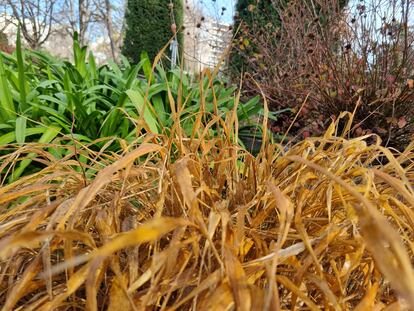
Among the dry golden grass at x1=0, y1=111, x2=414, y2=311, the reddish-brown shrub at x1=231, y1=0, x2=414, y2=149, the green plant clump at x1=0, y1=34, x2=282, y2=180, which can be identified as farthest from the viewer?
the reddish-brown shrub at x1=231, y1=0, x2=414, y2=149

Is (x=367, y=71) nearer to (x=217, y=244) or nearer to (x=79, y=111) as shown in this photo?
(x=79, y=111)

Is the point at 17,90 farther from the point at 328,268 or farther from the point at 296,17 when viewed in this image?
the point at 296,17

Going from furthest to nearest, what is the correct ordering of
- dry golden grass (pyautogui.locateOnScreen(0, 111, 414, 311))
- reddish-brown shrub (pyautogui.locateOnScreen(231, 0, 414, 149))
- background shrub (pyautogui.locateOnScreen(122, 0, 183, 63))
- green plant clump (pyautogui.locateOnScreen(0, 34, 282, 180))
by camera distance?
background shrub (pyautogui.locateOnScreen(122, 0, 183, 63)) < reddish-brown shrub (pyautogui.locateOnScreen(231, 0, 414, 149)) < green plant clump (pyautogui.locateOnScreen(0, 34, 282, 180)) < dry golden grass (pyautogui.locateOnScreen(0, 111, 414, 311))

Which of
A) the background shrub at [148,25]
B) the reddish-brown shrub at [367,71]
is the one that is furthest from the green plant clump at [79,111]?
the background shrub at [148,25]

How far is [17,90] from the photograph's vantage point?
2354mm

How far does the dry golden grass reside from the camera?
50 cm

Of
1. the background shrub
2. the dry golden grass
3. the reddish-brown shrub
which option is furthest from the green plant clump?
the background shrub

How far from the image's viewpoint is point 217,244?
0.69 m

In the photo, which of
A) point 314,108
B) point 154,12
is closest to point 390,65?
point 314,108

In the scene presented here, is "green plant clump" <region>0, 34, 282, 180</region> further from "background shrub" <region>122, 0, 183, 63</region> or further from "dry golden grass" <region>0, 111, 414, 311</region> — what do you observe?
"background shrub" <region>122, 0, 183, 63</region>

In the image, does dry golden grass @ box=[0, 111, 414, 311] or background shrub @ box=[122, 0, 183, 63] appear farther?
background shrub @ box=[122, 0, 183, 63]

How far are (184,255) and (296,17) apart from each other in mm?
3287

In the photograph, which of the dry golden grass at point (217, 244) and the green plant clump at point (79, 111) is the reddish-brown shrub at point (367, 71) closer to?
the green plant clump at point (79, 111)

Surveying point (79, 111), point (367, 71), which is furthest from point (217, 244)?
point (367, 71)
